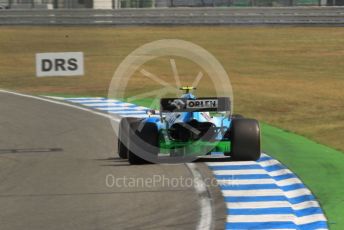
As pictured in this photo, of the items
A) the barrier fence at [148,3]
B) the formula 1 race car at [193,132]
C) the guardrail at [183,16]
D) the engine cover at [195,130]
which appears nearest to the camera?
the formula 1 race car at [193,132]

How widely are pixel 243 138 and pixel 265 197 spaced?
1182 mm

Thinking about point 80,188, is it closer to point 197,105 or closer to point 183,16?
point 197,105

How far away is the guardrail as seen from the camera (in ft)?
144

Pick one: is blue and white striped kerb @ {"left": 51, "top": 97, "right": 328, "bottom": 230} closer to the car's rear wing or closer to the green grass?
the car's rear wing

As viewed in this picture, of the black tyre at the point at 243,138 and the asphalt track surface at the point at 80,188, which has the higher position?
the black tyre at the point at 243,138

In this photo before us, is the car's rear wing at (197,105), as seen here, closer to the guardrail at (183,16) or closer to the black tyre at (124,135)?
the black tyre at (124,135)

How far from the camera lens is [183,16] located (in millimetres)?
46844

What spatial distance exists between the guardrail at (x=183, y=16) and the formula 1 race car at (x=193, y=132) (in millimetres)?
32794

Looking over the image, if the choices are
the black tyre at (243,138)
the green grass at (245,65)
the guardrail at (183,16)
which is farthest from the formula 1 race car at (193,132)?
the guardrail at (183,16)

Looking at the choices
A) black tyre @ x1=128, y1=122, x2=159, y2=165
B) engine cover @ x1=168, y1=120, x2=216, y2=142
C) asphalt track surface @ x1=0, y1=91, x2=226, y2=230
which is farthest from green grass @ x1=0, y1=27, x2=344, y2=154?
asphalt track surface @ x1=0, y1=91, x2=226, y2=230

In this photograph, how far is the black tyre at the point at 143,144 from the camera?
1193cm

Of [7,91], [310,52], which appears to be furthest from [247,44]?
[7,91]

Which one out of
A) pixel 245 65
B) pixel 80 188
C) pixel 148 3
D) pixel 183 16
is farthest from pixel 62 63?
pixel 148 3

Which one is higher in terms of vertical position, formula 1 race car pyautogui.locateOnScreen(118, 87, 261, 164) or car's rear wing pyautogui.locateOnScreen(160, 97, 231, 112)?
car's rear wing pyautogui.locateOnScreen(160, 97, 231, 112)
